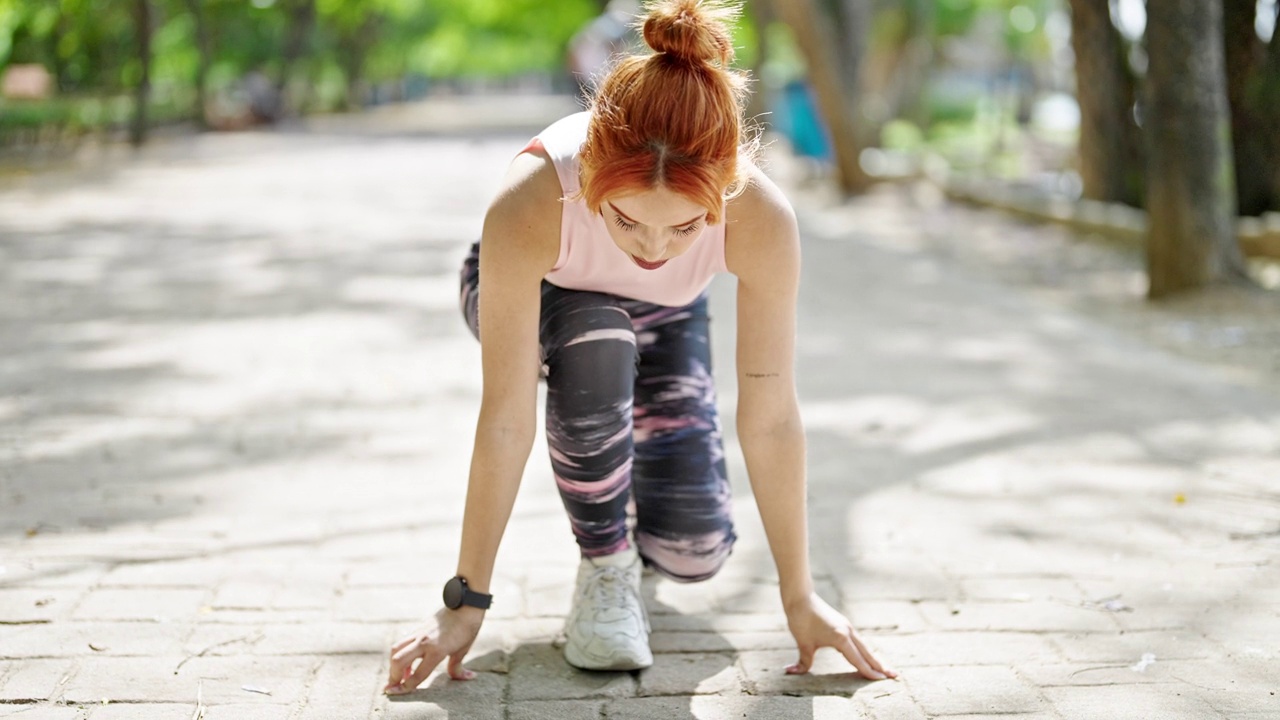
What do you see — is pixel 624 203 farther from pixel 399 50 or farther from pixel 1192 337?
pixel 399 50

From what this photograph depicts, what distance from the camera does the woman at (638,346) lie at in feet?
7.80

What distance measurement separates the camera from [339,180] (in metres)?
17.1

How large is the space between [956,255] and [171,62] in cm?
3755

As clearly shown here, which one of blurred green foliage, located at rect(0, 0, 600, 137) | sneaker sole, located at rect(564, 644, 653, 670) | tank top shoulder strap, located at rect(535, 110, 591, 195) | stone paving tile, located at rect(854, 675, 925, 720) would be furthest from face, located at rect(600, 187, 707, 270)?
blurred green foliage, located at rect(0, 0, 600, 137)

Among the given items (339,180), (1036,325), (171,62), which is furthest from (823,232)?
(171,62)

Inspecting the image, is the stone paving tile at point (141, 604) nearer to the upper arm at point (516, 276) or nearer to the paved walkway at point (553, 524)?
the paved walkway at point (553, 524)

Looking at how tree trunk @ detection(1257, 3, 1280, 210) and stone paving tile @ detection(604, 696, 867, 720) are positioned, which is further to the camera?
tree trunk @ detection(1257, 3, 1280, 210)

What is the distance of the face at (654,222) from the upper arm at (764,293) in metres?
0.16

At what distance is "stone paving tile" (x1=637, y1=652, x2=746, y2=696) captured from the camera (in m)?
2.78

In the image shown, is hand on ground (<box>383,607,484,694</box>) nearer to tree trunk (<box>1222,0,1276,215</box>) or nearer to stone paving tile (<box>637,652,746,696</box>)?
stone paving tile (<box>637,652,746,696</box>)

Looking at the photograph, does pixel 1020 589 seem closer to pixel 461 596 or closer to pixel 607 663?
pixel 607 663

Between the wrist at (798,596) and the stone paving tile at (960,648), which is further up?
the wrist at (798,596)

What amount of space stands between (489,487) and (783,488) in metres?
0.61

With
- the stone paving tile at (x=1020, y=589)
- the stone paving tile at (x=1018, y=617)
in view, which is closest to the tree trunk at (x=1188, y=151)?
the stone paving tile at (x=1020, y=589)
